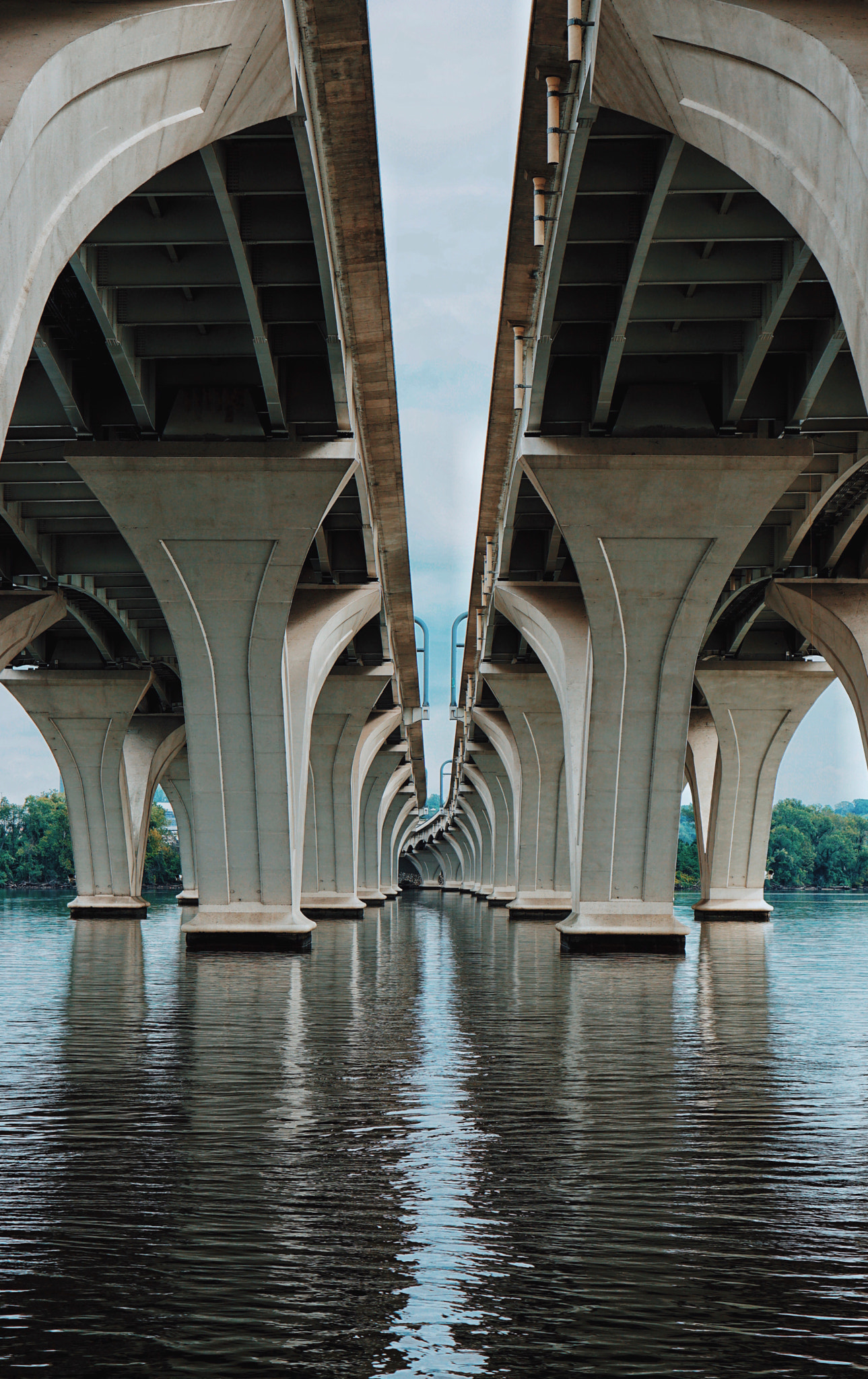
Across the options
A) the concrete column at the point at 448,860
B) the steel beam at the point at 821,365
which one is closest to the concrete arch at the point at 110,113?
the steel beam at the point at 821,365

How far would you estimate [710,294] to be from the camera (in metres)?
19.1

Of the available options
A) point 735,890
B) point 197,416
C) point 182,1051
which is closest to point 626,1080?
point 182,1051

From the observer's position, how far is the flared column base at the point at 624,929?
2852cm

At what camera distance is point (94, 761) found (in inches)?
1945

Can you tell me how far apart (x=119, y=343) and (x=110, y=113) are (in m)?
9.87

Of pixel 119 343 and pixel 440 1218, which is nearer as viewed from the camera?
pixel 440 1218

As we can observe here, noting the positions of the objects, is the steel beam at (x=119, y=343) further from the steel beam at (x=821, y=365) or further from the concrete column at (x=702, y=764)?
the concrete column at (x=702, y=764)

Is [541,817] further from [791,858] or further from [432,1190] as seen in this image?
[791,858]

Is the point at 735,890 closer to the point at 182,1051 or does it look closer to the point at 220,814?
the point at 220,814

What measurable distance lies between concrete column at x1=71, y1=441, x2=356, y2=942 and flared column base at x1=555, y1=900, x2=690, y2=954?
19.8 feet

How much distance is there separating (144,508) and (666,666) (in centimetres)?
1092

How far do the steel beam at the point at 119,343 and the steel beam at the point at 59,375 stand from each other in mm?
865

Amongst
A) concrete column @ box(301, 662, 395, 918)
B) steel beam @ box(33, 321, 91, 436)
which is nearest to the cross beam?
steel beam @ box(33, 321, 91, 436)

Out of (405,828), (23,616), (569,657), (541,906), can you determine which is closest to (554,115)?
(569,657)
